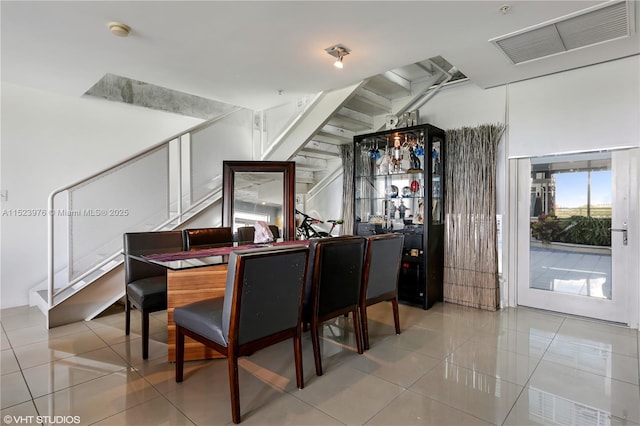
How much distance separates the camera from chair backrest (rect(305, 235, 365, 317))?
2.37 meters

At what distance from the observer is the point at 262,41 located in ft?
9.90

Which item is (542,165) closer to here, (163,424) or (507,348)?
(507,348)

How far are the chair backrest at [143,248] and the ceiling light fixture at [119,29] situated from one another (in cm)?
172

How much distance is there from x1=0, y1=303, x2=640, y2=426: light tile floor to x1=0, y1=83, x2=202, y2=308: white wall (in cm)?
104

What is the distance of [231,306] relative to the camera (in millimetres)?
1832

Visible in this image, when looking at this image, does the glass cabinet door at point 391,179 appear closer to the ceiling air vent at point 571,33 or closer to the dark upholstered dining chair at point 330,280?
the ceiling air vent at point 571,33

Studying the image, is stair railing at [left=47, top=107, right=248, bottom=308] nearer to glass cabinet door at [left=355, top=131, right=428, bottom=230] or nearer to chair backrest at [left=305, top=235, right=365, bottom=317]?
glass cabinet door at [left=355, top=131, right=428, bottom=230]

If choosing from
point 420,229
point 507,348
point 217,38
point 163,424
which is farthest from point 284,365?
point 217,38

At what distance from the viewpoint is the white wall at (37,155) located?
3955 millimetres

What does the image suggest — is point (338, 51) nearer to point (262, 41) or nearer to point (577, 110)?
point (262, 41)

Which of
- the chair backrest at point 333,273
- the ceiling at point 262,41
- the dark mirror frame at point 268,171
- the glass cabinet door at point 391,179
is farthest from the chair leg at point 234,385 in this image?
the glass cabinet door at point 391,179

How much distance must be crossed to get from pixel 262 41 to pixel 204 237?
6.63 ft

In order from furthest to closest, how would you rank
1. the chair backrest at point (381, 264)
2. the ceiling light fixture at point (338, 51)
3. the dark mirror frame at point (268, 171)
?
the dark mirror frame at point (268, 171) → the ceiling light fixture at point (338, 51) → the chair backrest at point (381, 264)

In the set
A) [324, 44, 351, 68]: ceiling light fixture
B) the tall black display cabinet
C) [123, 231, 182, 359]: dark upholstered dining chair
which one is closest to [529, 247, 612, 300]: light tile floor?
the tall black display cabinet
